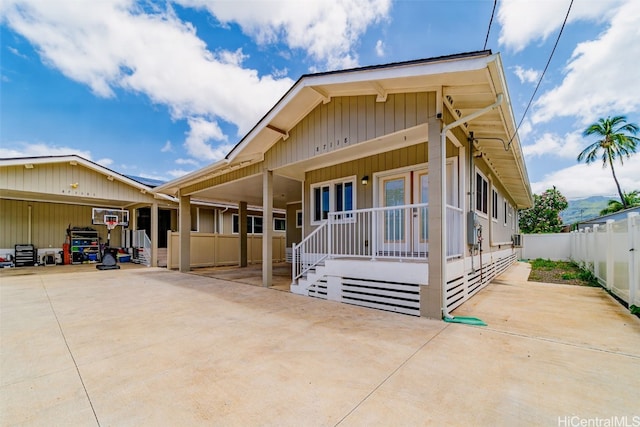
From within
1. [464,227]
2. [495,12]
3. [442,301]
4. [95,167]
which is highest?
[495,12]

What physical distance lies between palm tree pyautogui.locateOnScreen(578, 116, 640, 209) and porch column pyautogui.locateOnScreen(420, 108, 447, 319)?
2437 centimetres

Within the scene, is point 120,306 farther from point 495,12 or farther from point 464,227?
point 495,12

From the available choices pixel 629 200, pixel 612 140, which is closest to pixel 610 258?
pixel 612 140

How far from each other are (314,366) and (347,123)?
425cm

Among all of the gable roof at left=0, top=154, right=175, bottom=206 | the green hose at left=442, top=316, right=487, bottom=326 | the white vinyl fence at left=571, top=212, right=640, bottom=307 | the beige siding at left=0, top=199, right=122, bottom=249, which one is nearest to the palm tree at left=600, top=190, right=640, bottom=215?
the white vinyl fence at left=571, top=212, right=640, bottom=307

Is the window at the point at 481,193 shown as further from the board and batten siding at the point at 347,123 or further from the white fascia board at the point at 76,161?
the white fascia board at the point at 76,161

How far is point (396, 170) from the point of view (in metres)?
6.23

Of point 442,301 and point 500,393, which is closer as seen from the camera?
point 500,393

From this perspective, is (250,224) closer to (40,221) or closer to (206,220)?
(206,220)

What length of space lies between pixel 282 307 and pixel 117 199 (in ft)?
36.4

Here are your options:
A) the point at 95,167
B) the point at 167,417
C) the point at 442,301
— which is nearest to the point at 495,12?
the point at 442,301

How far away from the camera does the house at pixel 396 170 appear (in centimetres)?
429

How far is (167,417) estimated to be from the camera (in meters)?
1.93

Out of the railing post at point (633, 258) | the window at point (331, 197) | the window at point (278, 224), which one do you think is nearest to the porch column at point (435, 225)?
the window at point (331, 197)
